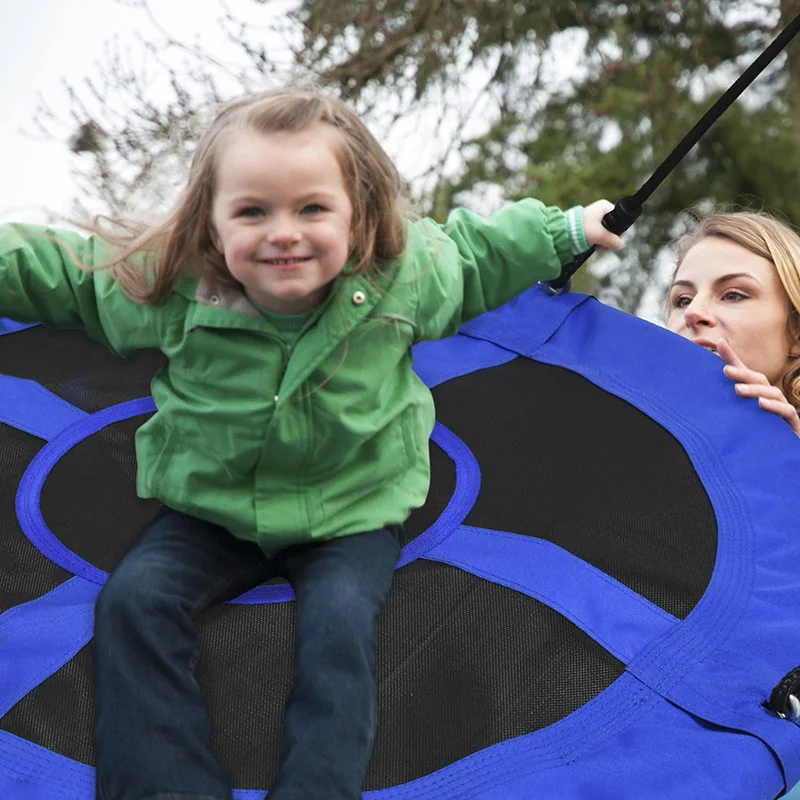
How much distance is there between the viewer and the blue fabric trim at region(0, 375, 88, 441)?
5.25ft

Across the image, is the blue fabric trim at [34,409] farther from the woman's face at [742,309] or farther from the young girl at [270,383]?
the woman's face at [742,309]

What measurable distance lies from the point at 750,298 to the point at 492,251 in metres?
0.69

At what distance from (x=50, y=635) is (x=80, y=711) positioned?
15 centimetres

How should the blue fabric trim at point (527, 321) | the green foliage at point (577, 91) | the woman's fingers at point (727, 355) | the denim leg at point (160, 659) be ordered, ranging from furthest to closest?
the green foliage at point (577, 91) < the blue fabric trim at point (527, 321) < the woman's fingers at point (727, 355) < the denim leg at point (160, 659)

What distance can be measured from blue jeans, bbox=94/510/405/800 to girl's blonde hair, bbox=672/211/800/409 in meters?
0.95

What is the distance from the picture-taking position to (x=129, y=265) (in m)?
1.21

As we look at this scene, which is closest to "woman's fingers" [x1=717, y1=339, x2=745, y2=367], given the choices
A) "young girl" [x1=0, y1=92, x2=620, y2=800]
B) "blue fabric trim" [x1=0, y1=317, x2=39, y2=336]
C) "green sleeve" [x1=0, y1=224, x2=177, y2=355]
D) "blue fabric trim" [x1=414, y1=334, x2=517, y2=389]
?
"blue fabric trim" [x1=414, y1=334, x2=517, y2=389]

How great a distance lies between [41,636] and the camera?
1262mm

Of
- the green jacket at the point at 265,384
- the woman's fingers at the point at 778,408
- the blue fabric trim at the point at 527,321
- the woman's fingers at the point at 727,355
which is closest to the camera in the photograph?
the green jacket at the point at 265,384

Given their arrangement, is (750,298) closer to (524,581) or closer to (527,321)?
(527,321)

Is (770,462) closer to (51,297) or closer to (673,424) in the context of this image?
(673,424)

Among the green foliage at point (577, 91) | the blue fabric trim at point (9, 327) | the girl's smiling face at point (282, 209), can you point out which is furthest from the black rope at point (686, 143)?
the green foliage at point (577, 91)

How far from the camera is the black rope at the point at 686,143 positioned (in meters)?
1.38

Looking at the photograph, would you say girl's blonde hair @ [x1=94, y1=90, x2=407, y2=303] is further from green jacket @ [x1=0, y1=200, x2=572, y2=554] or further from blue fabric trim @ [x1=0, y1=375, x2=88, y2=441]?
blue fabric trim @ [x1=0, y1=375, x2=88, y2=441]
